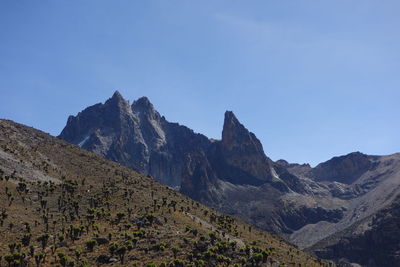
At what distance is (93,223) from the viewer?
83.8 m

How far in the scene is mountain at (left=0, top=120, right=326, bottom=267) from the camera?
66938 millimetres

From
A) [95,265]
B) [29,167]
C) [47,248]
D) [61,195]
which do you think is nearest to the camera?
[95,265]

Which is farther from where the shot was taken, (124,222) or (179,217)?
(179,217)

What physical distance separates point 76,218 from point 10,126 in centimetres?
9154

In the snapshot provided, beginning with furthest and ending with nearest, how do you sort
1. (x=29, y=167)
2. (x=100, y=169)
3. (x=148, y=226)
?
(x=100, y=169) → (x=29, y=167) → (x=148, y=226)

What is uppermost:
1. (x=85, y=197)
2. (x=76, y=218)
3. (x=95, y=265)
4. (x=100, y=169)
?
(x=100, y=169)

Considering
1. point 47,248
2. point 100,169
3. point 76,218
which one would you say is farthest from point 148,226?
point 100,169

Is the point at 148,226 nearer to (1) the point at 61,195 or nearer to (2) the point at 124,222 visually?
(2) the point at 124,222

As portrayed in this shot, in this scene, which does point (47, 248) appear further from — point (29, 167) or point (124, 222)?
→ point (29, 167)

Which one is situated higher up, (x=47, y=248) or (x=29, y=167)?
(x=29, y=167)

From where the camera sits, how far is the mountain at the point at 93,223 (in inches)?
2635

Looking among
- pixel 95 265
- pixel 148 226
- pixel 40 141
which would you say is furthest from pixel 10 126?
pixel 95 265

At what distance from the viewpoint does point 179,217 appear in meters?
104

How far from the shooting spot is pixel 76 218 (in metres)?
89.2
